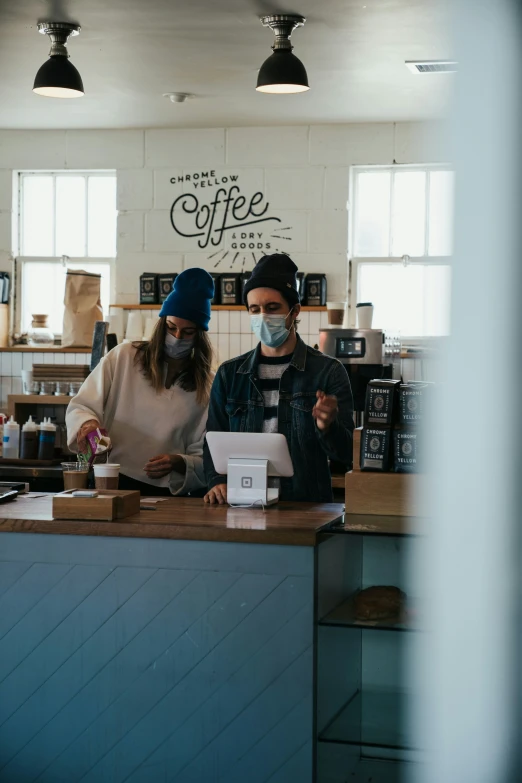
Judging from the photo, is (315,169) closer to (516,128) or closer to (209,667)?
(209,667)

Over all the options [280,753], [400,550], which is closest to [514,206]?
[400,550]

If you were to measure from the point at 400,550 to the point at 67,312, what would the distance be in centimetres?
423

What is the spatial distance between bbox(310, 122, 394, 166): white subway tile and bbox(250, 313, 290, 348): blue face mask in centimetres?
330

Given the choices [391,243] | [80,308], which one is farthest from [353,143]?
[80,308]

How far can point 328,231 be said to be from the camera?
6.12 metres

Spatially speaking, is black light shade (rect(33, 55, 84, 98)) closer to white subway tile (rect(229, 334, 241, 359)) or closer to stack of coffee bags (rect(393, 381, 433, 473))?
stack of coffee bags (rect(393, 381, 433, 473))

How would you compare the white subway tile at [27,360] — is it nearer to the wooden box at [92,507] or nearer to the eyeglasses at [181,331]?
the eyeglasses at [181,331]

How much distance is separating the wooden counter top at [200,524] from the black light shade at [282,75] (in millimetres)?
1856

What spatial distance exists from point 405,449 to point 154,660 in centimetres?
89

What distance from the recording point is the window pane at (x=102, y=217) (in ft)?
21.5

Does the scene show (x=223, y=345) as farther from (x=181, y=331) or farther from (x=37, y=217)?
(x=181, y=331)

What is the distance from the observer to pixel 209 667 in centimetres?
240

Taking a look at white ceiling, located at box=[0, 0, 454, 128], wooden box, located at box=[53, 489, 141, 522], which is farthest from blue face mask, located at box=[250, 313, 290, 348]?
white ceiling, located at box=[0, 0, 454, 128]

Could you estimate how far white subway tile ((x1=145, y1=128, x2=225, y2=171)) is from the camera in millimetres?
6227
